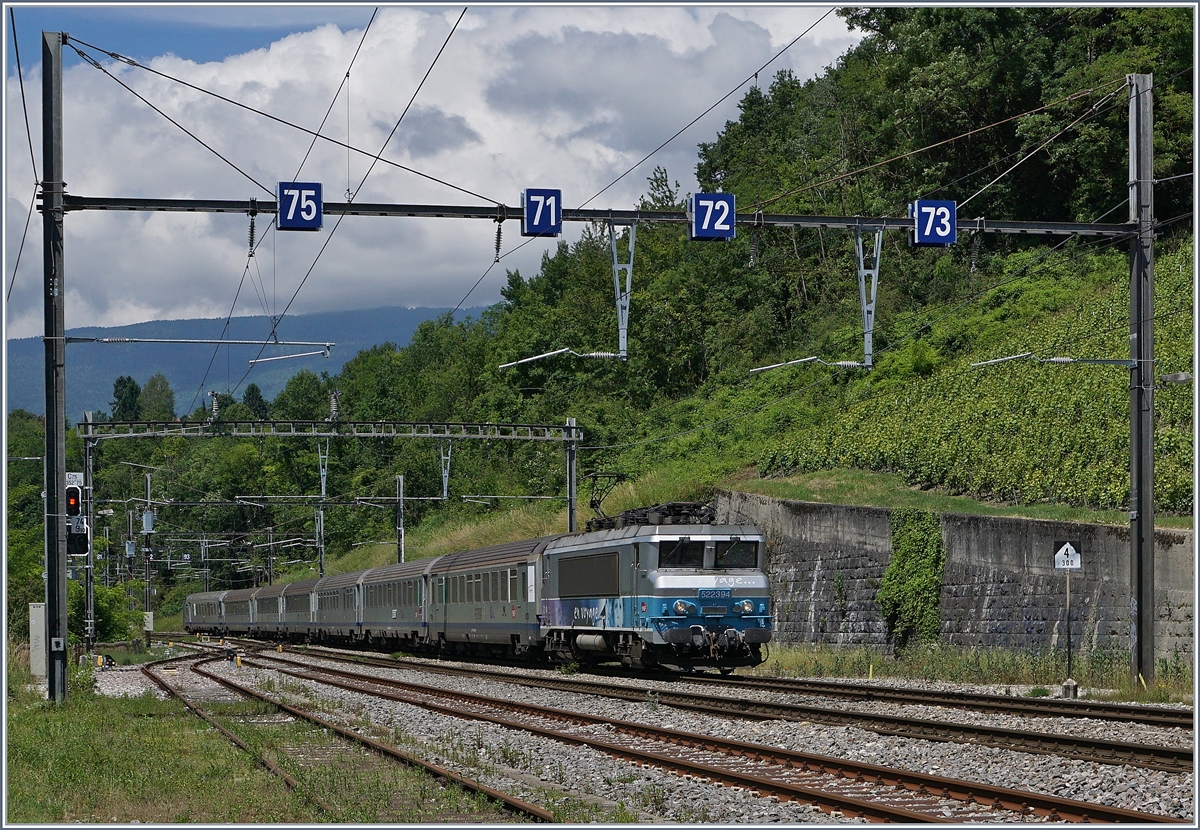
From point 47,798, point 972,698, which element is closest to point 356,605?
point 972,698

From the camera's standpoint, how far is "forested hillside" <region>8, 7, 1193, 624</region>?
38.7 m

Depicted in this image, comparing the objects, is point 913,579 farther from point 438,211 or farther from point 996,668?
point 438,211

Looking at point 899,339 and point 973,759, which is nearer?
point 973,759

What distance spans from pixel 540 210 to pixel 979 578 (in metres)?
14.4

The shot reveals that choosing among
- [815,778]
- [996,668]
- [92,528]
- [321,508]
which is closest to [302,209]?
[815,778]

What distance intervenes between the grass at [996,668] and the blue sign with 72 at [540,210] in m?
11.0

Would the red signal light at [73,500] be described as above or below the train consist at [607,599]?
above

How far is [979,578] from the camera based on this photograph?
29.3 meters

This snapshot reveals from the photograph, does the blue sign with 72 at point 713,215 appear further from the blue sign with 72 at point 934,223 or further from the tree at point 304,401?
the tree at point 304,401

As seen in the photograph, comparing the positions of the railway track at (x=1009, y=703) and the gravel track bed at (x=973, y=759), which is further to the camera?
the railway track at (x=1009, y=703)

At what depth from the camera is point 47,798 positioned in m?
12.6

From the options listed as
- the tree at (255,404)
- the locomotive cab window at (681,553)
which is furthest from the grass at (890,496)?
the tree at (255,404)

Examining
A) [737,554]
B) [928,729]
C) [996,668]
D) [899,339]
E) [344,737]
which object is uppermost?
[899,339]

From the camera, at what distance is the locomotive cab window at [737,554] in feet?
85.5
